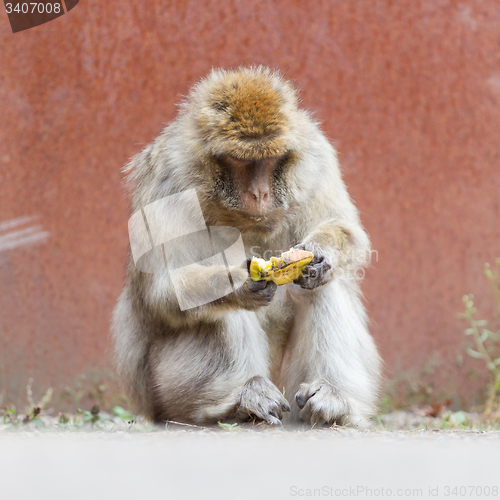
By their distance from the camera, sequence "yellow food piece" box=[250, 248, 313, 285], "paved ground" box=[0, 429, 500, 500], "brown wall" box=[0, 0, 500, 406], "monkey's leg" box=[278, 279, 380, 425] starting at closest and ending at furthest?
1. "paved ground" box=[0, 429, 500, 500]
2. "yellow food piece" box=[250, 248, 313, 285]
3. "monkey's leg" box=[278, 279, 380, 425]
4. "brown wall" box=[0, 0, 500, 406]

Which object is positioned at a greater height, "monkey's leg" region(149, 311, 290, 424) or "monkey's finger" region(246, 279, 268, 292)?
"monkey's finger" region(246, 279, 268, 292)

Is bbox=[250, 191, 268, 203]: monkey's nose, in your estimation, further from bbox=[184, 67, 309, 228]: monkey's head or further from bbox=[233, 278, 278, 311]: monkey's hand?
bbox=[233, 278, 278, 311]: monkey's hand

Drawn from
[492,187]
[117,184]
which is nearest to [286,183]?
[117,184]

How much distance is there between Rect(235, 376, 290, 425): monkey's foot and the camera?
3547 millimetres

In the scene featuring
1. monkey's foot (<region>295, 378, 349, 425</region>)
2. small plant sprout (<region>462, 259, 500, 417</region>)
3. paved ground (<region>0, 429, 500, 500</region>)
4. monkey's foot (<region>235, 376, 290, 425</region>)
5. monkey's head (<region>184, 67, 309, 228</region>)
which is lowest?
small plant sprout (<region>462, 259, 500, 417</region>)

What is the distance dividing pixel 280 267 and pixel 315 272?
0.27 m

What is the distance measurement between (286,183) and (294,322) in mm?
973

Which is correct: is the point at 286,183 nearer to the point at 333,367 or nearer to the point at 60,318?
the point at 333,367

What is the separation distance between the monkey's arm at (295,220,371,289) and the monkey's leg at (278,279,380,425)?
16 cm

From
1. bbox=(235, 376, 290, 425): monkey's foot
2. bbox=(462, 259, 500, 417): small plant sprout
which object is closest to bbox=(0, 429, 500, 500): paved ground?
bbox=(235, 376, 290, 425): monkey's foot

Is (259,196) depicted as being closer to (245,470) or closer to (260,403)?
(260,403)

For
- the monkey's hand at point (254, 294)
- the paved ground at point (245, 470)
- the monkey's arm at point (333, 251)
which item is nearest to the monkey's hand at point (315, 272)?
the monkey's arm at point (333, 251)

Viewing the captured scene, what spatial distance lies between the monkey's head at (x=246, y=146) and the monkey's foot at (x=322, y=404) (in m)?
0.99

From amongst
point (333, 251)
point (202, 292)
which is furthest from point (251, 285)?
point (333, 251)
